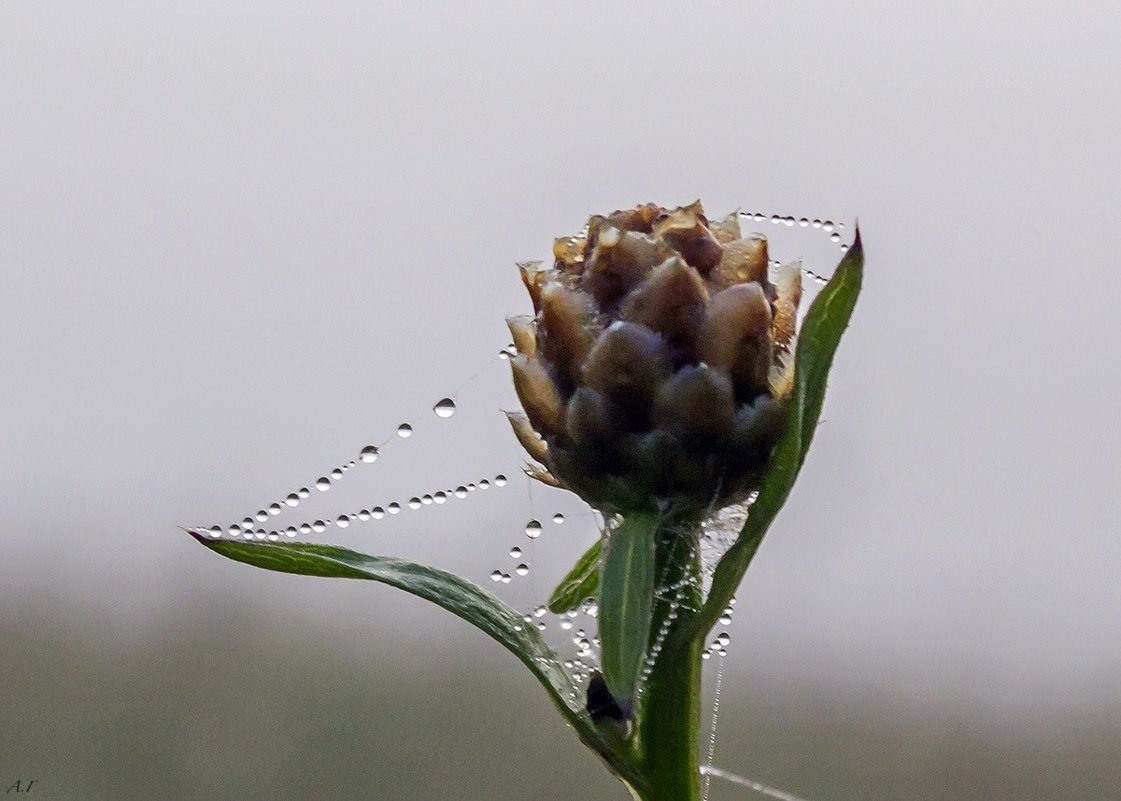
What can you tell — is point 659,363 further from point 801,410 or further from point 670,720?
point 670,720

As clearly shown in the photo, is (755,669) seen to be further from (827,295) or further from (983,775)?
(827,295)

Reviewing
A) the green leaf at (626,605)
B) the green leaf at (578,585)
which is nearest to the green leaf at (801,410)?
the green leaf at (626,605)

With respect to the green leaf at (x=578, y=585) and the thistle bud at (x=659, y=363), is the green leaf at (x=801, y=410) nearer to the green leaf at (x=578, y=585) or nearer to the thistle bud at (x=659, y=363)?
the thistle bud at (x=659, y=363)

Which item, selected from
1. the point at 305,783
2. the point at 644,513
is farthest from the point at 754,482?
the point at 305,783

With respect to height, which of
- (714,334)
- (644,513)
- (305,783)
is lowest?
(305,783)

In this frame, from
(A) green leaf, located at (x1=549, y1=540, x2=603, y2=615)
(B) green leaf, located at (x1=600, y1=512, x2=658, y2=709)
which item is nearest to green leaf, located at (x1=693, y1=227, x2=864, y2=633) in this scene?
(B) green leaf, located at (x1=600, y1=512, x2=658, y2=709)

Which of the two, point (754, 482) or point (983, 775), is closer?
point (754, 482)

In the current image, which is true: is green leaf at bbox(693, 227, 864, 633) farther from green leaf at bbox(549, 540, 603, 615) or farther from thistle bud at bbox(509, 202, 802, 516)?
green leaf at bbox(549, 540, 603, 615)
